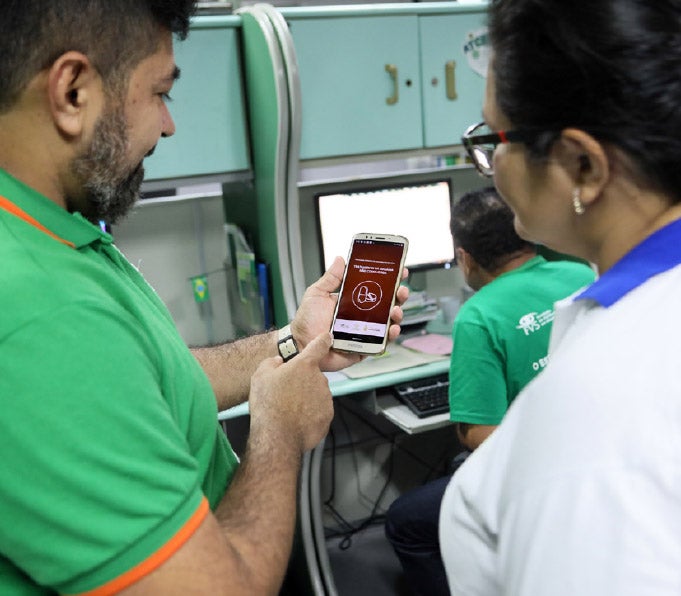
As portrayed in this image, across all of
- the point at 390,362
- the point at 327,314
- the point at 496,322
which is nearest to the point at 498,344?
the point at 496,322

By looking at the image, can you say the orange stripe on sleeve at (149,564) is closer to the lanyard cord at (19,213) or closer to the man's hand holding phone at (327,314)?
the lanyard cord at (19,213)

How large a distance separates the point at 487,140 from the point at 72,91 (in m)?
0.42

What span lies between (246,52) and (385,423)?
135cm

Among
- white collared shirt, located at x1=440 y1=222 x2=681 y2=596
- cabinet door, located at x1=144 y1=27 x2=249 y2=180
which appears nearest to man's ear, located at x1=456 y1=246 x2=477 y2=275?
cabinet door, located at x1=144 y1=27 x2=249 y2=180

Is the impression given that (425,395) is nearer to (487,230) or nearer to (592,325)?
(487,230)

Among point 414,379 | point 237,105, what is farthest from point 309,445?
point 237,105

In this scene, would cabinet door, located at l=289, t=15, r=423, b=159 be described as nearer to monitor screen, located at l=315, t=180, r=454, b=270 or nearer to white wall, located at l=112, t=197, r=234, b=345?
monitor screen, located at l=315, t=180, r=454, b=270

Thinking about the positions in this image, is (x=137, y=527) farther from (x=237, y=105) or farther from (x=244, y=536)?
(x=237, y=105)

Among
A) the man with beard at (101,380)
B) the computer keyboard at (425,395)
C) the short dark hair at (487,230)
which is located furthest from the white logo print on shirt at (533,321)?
the man with beard at (101,380)

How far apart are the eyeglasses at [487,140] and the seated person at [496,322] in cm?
84

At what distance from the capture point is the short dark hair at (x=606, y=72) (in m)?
0.59

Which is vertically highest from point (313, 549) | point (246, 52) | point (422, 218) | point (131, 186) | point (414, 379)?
point (246, 52)

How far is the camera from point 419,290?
7.74 ft

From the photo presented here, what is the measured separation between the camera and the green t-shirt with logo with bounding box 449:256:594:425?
164 centimetres
